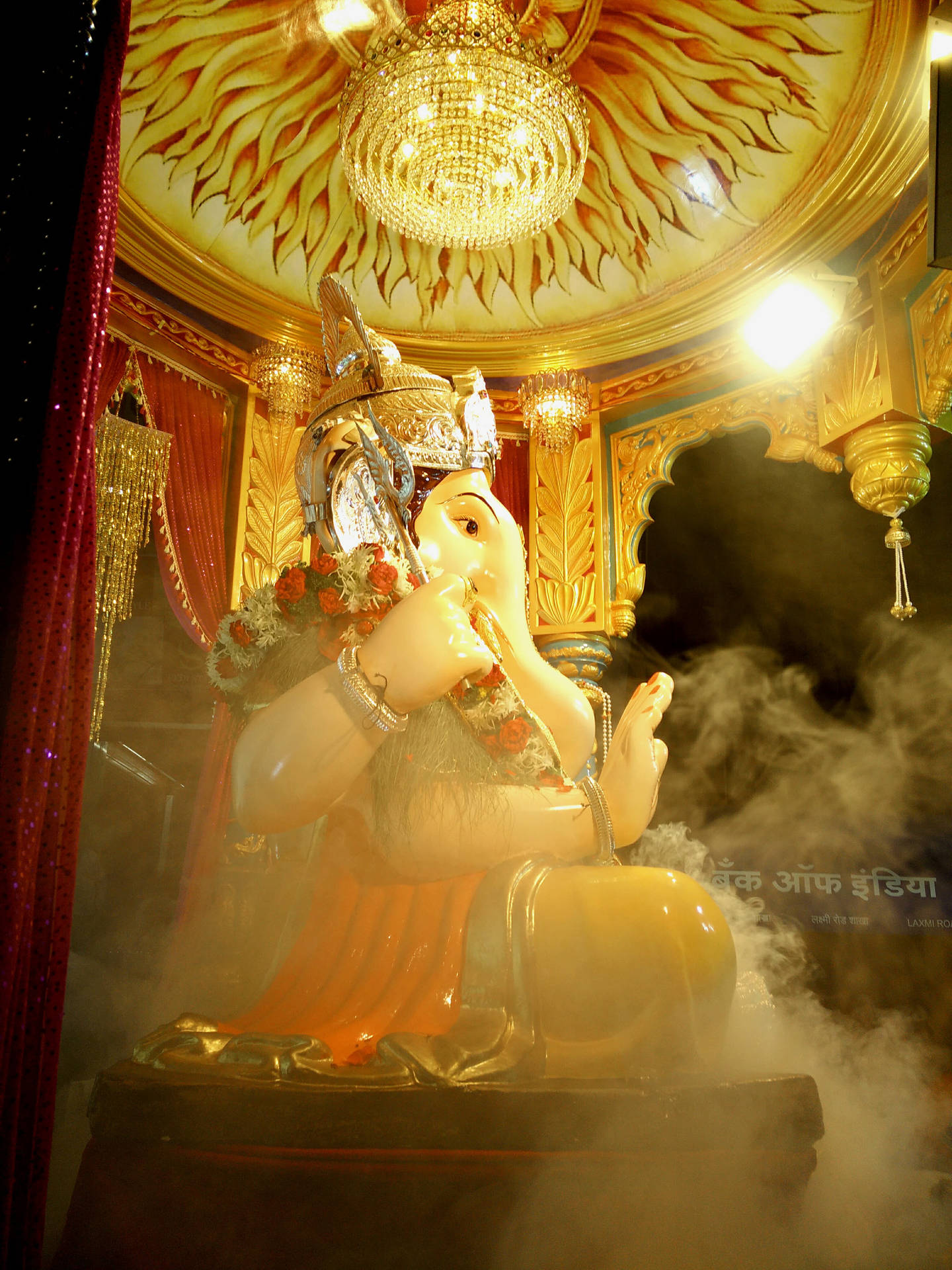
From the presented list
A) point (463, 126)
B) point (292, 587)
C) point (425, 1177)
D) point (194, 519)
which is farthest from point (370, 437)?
point (194, 519)

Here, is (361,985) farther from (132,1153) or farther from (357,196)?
(357,196)

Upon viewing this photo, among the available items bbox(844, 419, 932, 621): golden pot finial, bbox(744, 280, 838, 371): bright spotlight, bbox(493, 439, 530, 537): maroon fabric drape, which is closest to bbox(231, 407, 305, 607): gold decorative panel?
bbox(493, 439, 530, 537): maroon fabric drape

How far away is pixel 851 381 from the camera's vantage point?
3.95 metres

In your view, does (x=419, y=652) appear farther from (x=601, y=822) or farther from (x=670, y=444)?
(x=670, y=444)

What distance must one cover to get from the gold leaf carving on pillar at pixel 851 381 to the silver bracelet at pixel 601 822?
2898 millimetres

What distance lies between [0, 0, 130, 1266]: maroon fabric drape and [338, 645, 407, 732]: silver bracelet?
412 mm

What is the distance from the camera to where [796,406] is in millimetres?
4336

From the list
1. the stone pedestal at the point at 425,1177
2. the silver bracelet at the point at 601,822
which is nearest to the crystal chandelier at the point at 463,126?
the silver bracelet at the point at 601,822

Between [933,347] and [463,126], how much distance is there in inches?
87.0

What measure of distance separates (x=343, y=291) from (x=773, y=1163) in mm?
1917

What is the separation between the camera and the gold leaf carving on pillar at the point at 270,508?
4.44m

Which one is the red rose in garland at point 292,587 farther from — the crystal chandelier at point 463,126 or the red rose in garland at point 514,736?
the crystal chandelier at point 463,126

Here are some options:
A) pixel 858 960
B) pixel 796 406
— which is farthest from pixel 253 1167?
pixel 858 960

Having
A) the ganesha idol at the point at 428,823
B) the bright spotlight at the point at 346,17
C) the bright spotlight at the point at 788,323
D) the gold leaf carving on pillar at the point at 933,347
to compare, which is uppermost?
the bright spotlight at the point at 346,17
